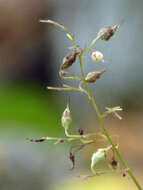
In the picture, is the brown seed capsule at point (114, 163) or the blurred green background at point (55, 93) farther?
the blurred green background at point (55, 93)

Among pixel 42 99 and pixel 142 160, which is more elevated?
pixel 42 99

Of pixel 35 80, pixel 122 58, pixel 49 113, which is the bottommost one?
pixel 49 113

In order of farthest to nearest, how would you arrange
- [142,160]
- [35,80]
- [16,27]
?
1. [16,27]
2. [35,80]
3. [142,160]

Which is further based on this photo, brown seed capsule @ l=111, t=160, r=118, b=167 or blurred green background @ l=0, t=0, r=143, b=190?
blurred green background @ l=0, t=0, r=143, b=190

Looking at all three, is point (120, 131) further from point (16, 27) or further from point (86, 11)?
point (16, 27)

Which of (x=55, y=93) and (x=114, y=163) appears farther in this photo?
(x=55, y=93)

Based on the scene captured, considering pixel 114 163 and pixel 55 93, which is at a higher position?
pixel 114 163

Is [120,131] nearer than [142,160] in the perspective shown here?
No

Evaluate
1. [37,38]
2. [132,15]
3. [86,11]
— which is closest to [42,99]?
[37,38]
